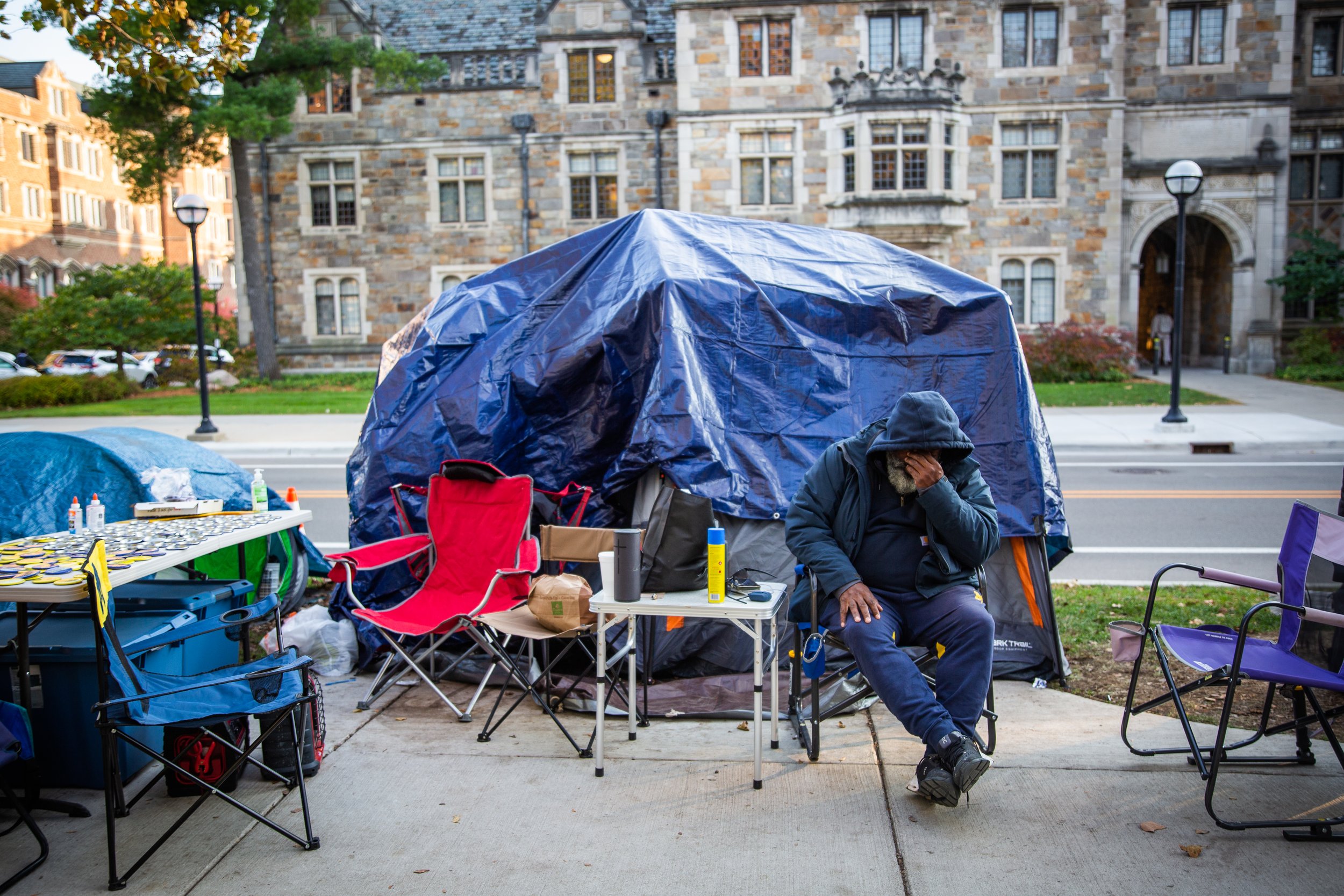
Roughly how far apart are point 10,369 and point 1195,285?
3597cm

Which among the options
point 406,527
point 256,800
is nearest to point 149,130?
point 406,527

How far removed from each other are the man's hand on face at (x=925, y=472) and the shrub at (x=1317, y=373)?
22.3m

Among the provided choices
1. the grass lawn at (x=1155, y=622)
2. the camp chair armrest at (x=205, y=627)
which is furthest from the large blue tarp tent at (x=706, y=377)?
the camp chair armrest at (x=205, y=627)

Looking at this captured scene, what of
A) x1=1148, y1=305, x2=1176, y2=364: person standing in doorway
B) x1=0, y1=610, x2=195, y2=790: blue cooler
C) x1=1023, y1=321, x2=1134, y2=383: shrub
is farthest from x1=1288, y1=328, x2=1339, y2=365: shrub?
x1=0, y1=610, x2=195, y2=790: blue cooler

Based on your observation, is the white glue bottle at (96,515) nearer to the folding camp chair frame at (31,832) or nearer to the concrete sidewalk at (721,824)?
the concrete sidewalk at (721,824)

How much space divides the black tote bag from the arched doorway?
26326 mm

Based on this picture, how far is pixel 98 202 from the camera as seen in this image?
175 feet

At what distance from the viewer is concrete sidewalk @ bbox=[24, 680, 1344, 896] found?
10.7ft

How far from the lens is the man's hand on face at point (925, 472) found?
159 inches

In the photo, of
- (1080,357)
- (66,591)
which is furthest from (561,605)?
(1080,357)

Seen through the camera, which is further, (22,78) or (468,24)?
(22,78)

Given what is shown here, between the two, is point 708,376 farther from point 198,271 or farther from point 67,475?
point 198,271

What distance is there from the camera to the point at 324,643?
5426 millimetres

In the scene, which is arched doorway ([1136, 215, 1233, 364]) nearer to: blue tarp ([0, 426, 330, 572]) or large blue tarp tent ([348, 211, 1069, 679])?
large blue tarp tent ([348, 211, 1069, 679])
